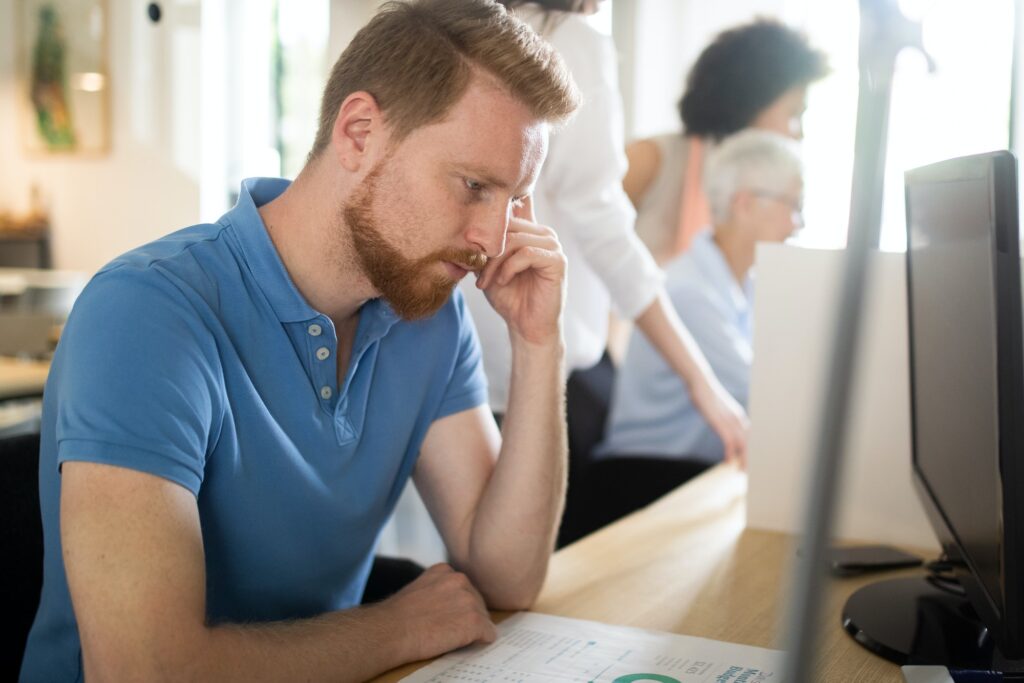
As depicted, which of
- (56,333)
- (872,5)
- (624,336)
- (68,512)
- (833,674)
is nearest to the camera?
(872,5)

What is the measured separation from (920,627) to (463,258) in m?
0.58

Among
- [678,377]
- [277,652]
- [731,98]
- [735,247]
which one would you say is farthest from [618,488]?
[277,652]

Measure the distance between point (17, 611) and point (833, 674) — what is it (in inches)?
30.6

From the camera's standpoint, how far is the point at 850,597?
1144mm

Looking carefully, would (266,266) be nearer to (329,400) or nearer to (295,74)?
(329,400)

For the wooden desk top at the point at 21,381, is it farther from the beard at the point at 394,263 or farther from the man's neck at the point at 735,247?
the beard at the point at 394,263

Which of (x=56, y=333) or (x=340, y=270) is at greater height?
(x=340, y=270)

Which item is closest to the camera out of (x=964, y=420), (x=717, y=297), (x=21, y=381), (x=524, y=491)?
(x=964, y=420)

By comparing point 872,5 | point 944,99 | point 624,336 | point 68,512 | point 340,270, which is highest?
point 944,99

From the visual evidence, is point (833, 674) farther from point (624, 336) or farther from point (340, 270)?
point (624, 336)

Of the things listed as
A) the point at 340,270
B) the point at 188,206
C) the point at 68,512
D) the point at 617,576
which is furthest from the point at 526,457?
the point at 188,206

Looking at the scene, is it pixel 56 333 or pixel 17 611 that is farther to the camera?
pixel 56 333

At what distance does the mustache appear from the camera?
3.53 feet

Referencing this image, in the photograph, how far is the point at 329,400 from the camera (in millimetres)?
1076
